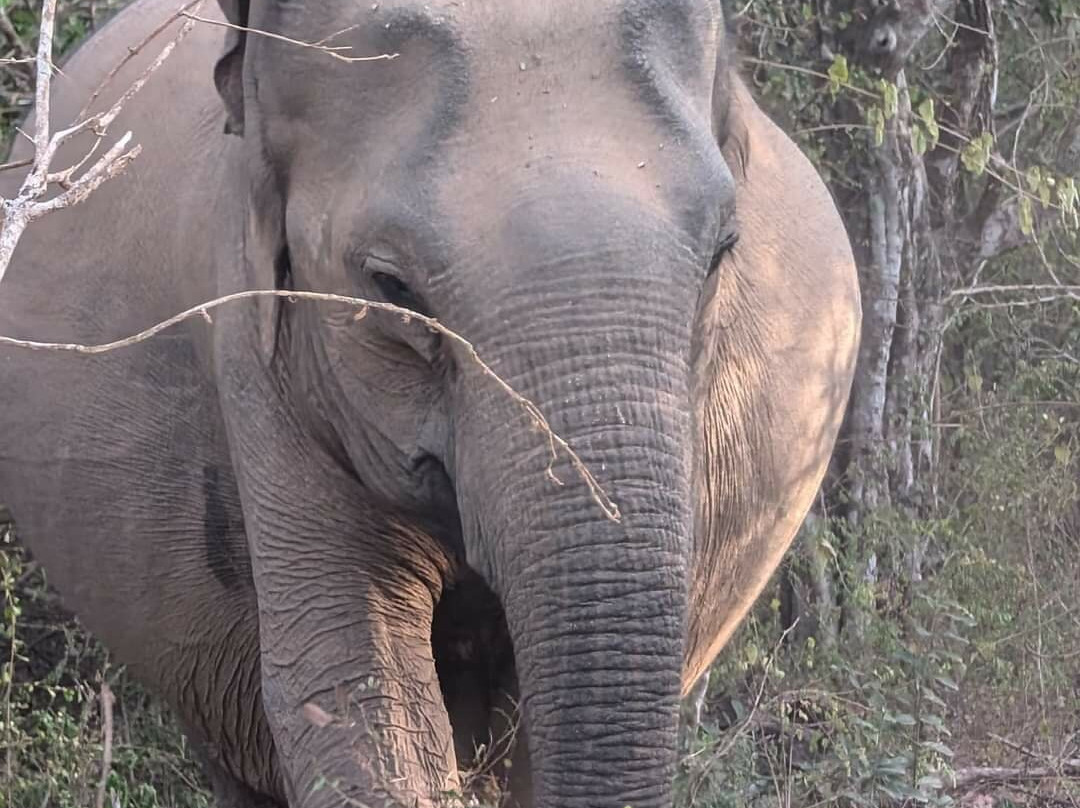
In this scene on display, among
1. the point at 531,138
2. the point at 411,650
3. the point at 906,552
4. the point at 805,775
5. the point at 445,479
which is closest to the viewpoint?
the point at 531,138

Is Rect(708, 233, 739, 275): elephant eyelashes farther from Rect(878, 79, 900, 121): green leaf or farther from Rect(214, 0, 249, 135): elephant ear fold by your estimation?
Rect(878, 79, 900, 121): green leaf

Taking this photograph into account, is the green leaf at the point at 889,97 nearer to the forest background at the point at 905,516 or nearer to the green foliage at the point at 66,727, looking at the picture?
the forest background at the point at 905,516

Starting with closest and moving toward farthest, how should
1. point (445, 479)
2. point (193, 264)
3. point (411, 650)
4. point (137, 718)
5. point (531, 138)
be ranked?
point (531, 138) → point (445, 479) → point (411, 650) → point (193, 264) → point (137, 718)

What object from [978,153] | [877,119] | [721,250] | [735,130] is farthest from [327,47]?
[978,153]

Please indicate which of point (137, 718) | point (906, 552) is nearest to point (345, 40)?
point (137, 718)

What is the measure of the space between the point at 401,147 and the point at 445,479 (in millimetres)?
512

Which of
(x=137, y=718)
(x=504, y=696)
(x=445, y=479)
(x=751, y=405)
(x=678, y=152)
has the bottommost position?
(x=137, y=718)

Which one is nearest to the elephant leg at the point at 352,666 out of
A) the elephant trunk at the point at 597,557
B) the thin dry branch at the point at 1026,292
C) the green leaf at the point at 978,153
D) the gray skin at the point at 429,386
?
the gray skin at the point at 429,386

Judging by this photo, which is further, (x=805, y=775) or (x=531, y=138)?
(x=805, y=775)

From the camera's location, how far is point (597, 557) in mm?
3238

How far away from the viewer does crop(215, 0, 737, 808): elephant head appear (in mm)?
3271

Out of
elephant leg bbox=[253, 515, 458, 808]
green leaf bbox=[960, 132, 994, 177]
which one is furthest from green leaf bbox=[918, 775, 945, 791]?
green leaf bbox=[960, 132, 994, 177]

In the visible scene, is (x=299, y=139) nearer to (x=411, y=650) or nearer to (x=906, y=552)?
(x=411, y=650)

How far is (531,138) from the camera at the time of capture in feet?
11.3
